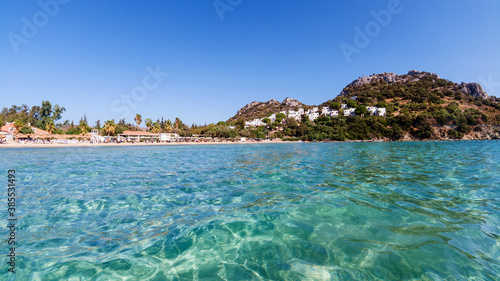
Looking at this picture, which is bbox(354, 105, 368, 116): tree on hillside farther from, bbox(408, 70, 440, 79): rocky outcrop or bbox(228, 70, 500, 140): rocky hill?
bbox(408, 70, 440, 79): rocky outcrop

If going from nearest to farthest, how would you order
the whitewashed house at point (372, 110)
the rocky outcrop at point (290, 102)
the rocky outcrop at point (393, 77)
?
the whitewashed house at point (372, 110)
the rocky outcrop at point (393, 77)
the rocky outcrop at point (290, 102)

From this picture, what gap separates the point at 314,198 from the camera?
6281 mm

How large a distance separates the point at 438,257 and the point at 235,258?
2992 millimetres

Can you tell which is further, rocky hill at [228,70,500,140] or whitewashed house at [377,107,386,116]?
whitewashed house at [377,107,386,116]

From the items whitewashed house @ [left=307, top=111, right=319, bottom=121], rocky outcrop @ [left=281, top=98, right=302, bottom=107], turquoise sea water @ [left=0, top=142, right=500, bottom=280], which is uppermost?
rocky outcrop @ [left=281, top=98, right=302, bottom=107]

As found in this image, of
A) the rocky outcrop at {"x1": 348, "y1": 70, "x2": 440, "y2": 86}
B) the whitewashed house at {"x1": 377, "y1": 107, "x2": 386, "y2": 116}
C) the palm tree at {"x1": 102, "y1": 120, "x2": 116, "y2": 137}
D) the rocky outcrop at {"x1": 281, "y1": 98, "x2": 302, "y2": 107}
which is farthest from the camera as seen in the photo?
the rocky outcrop at {"x1": 281, "y1": 98, "x2": 302, "y2": 107}

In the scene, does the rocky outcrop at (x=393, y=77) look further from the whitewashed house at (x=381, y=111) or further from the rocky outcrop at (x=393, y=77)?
the whitewashed house at (x=381, y=111)

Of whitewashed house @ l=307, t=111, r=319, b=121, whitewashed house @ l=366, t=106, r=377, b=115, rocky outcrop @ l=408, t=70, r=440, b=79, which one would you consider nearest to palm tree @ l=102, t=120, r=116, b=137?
whitewashed house @ l=307, t=111, r=319, b=121

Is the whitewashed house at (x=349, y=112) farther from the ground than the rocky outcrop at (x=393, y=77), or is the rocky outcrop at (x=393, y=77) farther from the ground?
the rocky outcrop at (x=393, y=77)

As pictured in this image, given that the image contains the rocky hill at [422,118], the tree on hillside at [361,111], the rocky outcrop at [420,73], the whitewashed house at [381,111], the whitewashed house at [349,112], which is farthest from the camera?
the rocky outcrop at [420,73]

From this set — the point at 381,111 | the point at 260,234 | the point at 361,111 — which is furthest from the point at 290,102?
the point at 260,234

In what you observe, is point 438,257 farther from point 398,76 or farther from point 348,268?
point 398,76

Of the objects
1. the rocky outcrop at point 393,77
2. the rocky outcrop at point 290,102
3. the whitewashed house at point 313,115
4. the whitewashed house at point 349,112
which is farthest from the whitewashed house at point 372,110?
the rocky outcrop at point 290,102

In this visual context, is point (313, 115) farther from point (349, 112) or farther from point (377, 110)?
point (377, 110)
